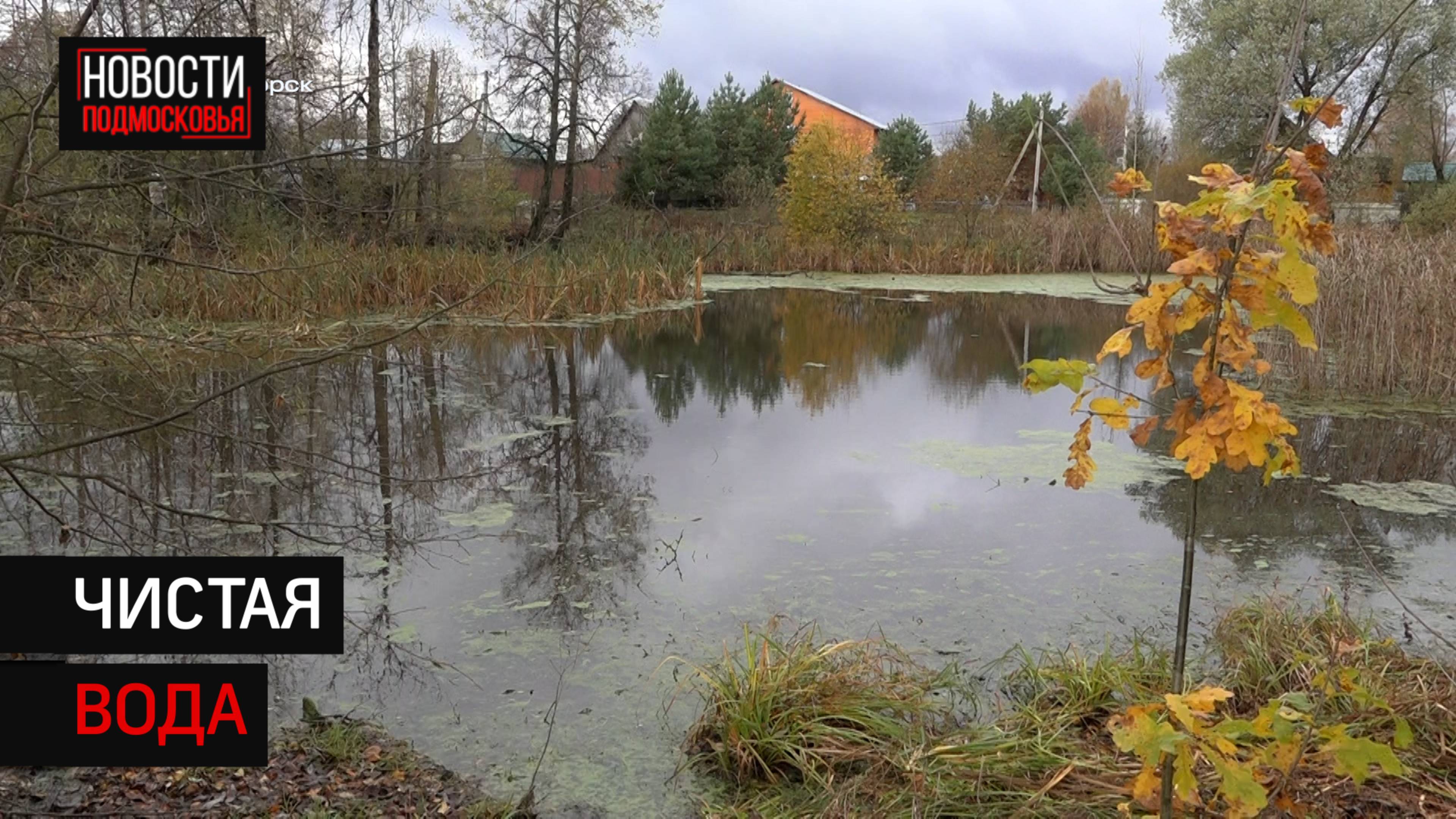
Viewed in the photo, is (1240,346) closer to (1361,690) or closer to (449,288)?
(1361,690)

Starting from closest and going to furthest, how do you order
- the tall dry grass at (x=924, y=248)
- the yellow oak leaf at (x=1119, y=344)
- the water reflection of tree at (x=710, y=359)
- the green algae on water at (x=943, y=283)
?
the yellow oak leaf at (x=1119, y=344), the water reflection of tree at (x=710, y=359), the green algae on water at (x=943, y=283), the tall dry grass at (x=924, y=248)

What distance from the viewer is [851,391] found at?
866 centimetres

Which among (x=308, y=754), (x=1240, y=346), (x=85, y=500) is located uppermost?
(x=1240, y=346)

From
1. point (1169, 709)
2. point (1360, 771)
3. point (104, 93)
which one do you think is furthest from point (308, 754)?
point (1360, 771)

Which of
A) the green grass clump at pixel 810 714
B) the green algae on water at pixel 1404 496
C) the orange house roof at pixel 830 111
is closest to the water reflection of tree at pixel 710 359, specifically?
the green algae on water at pixel 1404 496

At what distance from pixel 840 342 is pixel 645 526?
689cm

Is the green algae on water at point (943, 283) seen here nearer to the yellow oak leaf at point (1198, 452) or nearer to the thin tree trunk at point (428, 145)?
the thin tree trunk at point (428, 145)

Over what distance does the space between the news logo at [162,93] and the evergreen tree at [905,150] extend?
25383 millimetres

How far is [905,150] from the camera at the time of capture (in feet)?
94.3

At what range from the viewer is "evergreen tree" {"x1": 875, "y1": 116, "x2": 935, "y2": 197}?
2823 centimetres

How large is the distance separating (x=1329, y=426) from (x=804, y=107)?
34151 mm

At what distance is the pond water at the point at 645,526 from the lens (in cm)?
312

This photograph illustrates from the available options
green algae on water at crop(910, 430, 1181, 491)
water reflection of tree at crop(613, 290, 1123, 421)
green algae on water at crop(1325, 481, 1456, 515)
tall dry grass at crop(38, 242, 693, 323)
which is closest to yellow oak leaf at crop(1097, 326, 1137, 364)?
green algae on water at crop(910, 430, 1181, 491)

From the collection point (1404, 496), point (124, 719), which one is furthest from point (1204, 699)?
point (1404, 496)
